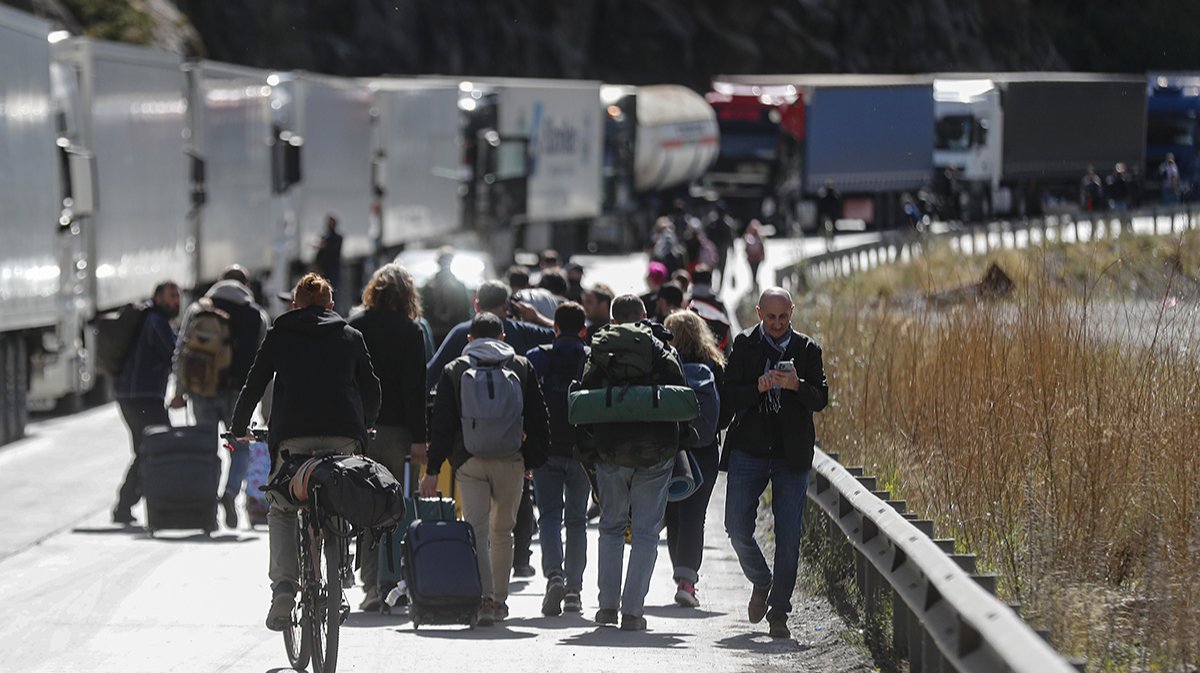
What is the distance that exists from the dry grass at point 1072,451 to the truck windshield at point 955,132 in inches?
1854

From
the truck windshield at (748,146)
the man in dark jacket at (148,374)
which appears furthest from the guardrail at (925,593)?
the truck windshield at (748,146)

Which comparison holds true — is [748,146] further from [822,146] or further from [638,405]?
[638,405]

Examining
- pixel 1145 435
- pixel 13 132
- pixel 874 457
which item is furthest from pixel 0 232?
pixel 1145 435

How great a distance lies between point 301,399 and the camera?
9102 mm

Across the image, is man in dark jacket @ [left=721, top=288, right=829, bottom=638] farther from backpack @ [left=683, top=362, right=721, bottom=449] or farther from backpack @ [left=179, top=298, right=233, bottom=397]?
backpack @ [left=179, top=298, right=233, bottom=397]

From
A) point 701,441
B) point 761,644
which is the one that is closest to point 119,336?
point 701,441

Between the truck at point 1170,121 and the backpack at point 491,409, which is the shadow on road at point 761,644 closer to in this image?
the backpack at point 491,409

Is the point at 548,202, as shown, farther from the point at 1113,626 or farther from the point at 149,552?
the point at 1113,626

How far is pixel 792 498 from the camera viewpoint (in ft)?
34.0

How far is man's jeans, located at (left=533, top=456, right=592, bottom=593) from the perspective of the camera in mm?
11266

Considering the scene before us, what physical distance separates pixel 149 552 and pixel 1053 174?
25.5 metres

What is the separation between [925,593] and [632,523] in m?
3.17

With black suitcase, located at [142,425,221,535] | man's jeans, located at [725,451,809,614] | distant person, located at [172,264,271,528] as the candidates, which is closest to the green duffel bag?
man's jeans, located at [725,451,809,614]

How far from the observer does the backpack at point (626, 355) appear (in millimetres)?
10180
